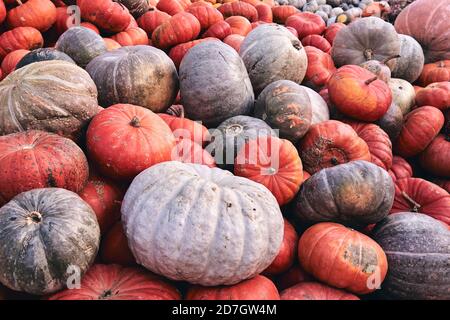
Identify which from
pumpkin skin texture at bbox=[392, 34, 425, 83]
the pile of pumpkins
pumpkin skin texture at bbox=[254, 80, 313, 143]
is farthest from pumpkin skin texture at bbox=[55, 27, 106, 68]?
pumpkin skin texture at bbox=[392, 34, 425, 83]

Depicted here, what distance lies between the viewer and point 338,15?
8359mm

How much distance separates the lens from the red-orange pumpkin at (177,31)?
4.27 meters

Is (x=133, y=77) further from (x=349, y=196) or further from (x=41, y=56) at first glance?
(x=349, y=196)

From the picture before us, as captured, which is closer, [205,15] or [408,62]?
[408,62]

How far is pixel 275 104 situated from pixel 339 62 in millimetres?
1841

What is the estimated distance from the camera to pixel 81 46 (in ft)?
11.7

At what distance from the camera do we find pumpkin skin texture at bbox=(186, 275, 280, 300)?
6.53 ft

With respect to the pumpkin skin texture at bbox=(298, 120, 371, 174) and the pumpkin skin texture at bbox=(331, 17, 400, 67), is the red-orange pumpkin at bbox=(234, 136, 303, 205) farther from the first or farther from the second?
the pumpkin skin texture at bbox=(331, 17, 400, 67)

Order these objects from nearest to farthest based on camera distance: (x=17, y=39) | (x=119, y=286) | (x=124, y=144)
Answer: (x=119, y=286) < (x=124, y=144) < (x=17, y=39)

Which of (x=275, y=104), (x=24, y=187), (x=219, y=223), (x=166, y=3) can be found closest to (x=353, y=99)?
(x=275, y=104)

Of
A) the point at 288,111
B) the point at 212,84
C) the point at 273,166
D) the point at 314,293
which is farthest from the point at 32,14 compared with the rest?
the point at 314,293

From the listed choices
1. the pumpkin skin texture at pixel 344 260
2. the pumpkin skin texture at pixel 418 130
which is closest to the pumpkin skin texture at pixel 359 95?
the pumpkin skin texture at pixel 418 130

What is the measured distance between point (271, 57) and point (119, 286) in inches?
97.7

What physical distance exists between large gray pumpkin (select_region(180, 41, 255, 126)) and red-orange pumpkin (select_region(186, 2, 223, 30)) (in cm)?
169
